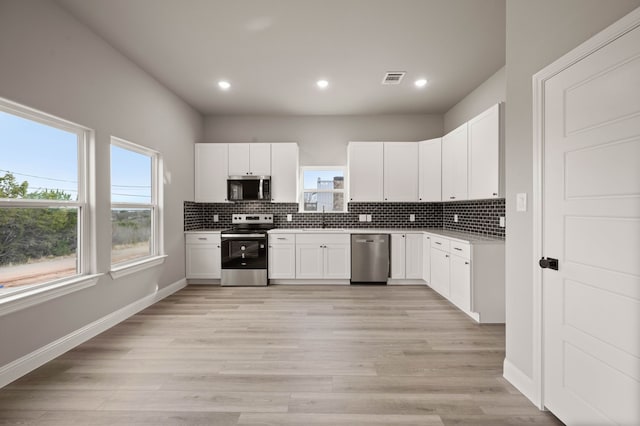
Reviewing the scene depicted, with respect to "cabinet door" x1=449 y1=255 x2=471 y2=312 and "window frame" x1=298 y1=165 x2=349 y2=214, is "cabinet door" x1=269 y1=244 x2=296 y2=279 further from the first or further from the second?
"cabinet door" x1=449 y1=255 x2=471 y2=312

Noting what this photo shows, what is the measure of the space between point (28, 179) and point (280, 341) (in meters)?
2.40

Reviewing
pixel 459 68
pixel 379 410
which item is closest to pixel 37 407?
pixel 379 410

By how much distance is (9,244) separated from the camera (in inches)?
87.3

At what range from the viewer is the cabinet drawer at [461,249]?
3307mm

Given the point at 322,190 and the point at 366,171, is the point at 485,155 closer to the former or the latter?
the point at 366,171

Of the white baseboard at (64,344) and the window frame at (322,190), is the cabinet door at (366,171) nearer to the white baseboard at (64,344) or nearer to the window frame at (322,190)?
the window frame at (322,190)

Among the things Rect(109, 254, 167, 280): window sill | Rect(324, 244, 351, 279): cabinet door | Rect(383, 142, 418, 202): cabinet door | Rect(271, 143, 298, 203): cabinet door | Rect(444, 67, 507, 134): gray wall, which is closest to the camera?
Rect(109, 254, 167, 280): window sill

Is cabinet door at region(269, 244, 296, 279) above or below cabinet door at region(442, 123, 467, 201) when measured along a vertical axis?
below

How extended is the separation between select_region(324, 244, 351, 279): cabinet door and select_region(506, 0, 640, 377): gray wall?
2.77 meters

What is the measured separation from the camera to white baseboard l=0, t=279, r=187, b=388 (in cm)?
212

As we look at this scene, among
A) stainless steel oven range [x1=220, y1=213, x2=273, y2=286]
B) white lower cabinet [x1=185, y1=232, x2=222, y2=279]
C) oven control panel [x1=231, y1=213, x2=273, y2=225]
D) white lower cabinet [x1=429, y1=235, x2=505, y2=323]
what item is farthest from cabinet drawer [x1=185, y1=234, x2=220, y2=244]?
white lower cabinet [x1=429, y1=235, x2=505, y2=323]

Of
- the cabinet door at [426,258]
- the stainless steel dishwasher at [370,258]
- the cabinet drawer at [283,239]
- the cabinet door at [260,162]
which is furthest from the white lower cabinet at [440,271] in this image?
the cabinet door at [260,162]

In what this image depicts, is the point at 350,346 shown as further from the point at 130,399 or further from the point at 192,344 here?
the point at 130,399

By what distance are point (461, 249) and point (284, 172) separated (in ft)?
9.64
